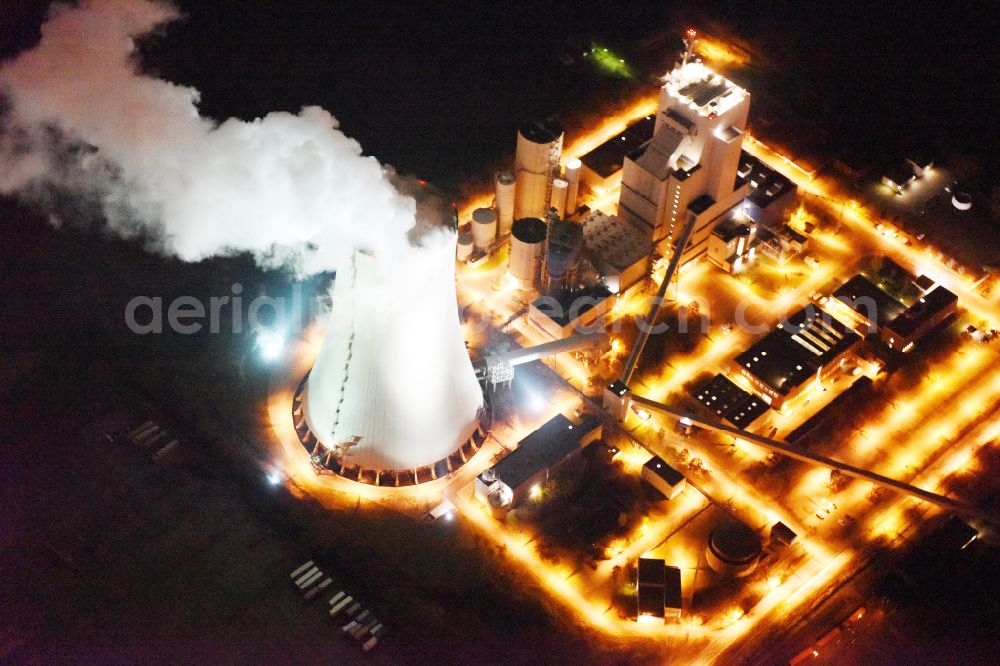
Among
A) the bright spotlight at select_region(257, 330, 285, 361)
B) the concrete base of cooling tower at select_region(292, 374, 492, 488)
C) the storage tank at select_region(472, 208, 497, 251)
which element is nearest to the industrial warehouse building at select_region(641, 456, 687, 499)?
the concrete base of cooling tower at select_region(292, 374, 492, 488)

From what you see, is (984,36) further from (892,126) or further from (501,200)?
(501,200)

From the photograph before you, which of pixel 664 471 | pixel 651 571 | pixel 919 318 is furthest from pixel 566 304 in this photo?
pixel 919 318

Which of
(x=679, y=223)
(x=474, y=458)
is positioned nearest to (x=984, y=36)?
(x=679, y=223)

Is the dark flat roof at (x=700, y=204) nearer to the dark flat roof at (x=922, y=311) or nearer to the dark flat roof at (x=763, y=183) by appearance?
the dark flat roof at (x=763, y=183)

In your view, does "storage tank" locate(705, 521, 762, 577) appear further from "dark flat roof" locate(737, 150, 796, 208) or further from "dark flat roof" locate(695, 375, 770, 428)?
"dark flat roof" locate(737, 150, 796, 208)

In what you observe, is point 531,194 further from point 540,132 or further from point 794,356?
point 794,356

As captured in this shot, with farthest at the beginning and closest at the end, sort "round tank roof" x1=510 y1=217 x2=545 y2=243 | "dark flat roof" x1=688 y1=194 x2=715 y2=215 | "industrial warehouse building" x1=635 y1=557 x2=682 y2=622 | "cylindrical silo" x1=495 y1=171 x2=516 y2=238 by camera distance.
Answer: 1. "cylindrical silo" x1=495 y1=171 x2=516 y2=238
2. "dark flat roof" x1=688 y1=194 x2=715 y2=215
3. "round tank roof" x1=510 y1=217 x2=545 y2=243
4. "industrial warehouse building" x1=635 y1=557 x2=682 y2=622
